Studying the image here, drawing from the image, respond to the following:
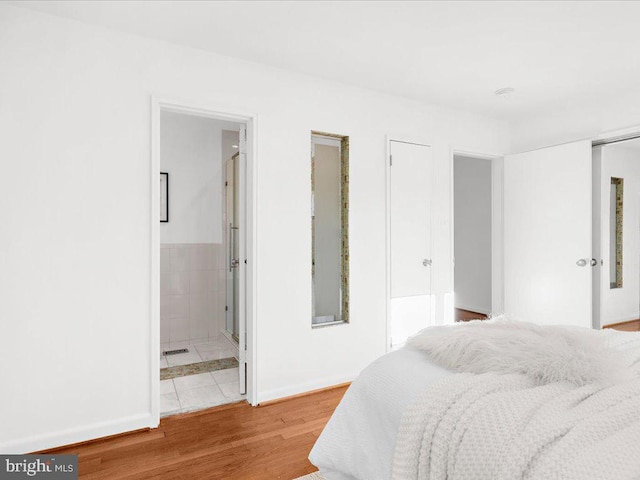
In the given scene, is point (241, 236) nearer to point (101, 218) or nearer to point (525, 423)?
point (101, 218)

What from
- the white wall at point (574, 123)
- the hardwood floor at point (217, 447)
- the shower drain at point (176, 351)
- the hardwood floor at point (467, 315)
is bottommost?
the hardwood floor at point (217, 447)

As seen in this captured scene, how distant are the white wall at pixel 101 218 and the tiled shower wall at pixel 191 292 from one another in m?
1.78

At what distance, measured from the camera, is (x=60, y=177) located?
2.32 meters

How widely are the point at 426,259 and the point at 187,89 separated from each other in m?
2.52

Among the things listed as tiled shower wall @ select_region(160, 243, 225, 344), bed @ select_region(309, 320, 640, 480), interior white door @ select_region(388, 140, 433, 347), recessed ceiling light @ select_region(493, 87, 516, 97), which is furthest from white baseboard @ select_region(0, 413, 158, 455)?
recessed ceiling light @ select_region(493, 87, 516, 97)

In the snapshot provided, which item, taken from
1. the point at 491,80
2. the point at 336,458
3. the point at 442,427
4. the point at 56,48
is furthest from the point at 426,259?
the point at 56,48

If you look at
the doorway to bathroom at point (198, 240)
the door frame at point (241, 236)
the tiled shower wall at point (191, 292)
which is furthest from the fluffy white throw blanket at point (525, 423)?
the tiled shower wall at point (191, 292)

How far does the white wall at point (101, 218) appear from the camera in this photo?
7.29 ft

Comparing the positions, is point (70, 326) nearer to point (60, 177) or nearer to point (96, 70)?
point (60, 177)

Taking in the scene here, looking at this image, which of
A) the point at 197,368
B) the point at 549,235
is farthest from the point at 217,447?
the point at 549,235

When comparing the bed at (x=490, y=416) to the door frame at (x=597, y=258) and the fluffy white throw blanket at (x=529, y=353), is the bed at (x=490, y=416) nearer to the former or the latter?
the fluffy white throw blanket at (x=529, y=353)

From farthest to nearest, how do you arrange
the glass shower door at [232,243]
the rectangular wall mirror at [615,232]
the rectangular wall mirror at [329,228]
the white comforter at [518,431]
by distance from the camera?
the glass shower door at [232,243] < the rectangular wall mirror at [615,232] < the rectangular wall mirror at [329,228] < the white comforter at [518,431]

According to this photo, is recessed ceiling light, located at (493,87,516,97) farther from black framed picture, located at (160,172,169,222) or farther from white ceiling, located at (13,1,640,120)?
black framed picture, located at (160,172,169,222)

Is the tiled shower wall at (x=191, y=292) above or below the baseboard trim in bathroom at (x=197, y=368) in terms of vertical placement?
above
